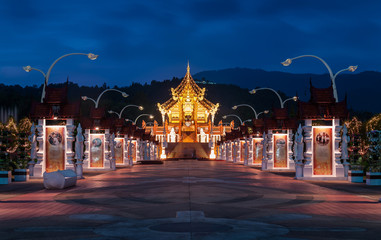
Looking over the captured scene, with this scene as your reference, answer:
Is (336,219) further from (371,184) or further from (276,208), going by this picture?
Answer: (371,184)

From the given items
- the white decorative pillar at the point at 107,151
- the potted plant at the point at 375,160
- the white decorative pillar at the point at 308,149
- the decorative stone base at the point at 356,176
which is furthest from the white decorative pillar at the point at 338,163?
the white decorative pillar at the point at 107,151

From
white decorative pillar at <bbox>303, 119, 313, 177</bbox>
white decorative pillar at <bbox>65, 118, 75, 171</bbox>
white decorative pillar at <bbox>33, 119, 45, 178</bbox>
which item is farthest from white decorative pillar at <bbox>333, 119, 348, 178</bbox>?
white decorative pillar at <bbox>33, 119, 45, 178</bbox>

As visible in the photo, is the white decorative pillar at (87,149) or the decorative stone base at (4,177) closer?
the decorative stone base at (4,177)

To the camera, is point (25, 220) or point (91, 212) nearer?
point (25, 220)

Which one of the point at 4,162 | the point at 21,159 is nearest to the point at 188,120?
the point at 21,159

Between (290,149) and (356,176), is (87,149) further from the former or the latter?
(356,176)

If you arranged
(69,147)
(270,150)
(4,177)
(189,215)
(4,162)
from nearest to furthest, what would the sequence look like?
(189,215), (4,177), (4,162), (69,147), (270,150)

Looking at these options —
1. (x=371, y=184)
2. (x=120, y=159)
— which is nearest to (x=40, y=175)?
(x=371, y=184)

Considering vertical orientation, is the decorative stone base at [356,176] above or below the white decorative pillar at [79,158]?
below

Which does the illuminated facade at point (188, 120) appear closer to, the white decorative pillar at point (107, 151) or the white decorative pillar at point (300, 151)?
the white decorative pillar at point (107, 151)

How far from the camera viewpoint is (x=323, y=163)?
32.2m

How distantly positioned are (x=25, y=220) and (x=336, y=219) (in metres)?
8.08

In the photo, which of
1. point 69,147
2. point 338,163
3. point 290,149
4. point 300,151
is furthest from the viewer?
point 290,149

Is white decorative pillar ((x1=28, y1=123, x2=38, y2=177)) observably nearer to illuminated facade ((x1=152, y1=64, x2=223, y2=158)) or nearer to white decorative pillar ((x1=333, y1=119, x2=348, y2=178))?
white decorative pillar ((x1=333, y1=119, x2=348, y2=178))
